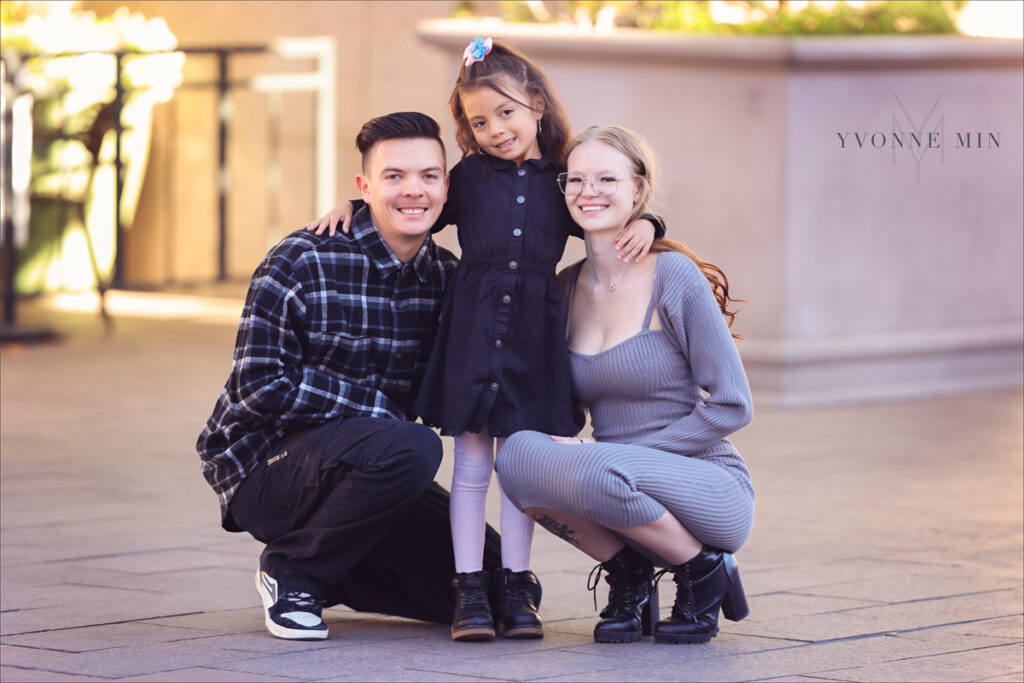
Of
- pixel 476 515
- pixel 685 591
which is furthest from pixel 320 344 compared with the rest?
pixel 685 591

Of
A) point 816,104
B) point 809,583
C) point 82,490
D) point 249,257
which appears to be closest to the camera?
point 809,583

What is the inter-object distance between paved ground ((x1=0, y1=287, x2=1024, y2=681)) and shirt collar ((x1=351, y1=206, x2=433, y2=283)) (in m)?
0.85

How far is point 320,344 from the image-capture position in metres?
3.86

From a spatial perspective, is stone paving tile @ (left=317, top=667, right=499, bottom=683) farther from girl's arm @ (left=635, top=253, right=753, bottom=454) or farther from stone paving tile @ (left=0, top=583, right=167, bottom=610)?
stone paving tile @ (left=0, top=583, right=167, bottom=610)

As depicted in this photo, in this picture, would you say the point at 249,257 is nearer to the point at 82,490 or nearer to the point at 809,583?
the point at 82,490

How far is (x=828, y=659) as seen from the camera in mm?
3617

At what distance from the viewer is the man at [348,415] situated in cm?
376

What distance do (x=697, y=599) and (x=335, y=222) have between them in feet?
4.03

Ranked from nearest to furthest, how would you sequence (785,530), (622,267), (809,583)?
1. (622,267)
2. (809,583)
3. (785,530)

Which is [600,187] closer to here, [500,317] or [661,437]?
[500,317]

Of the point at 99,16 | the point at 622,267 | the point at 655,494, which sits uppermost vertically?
the point at 99,16

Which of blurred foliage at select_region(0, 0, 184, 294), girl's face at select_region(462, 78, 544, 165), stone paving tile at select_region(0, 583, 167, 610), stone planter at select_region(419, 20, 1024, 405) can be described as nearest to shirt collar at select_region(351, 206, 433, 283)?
girl's face at select_region(462, 78, 544, 165)

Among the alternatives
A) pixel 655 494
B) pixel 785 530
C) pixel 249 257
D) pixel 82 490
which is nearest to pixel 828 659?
pixel 655 494

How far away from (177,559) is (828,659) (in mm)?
2061
